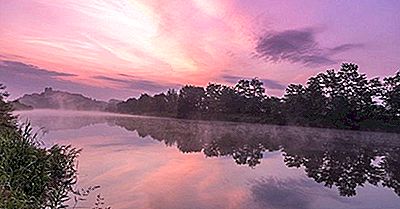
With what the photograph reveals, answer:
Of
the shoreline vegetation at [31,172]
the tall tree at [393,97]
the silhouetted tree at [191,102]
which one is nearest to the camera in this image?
the shoreline vegetation at [31,172]

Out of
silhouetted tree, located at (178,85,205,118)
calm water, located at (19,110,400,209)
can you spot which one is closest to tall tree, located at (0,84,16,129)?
calm water, located at (19,110,400,209)

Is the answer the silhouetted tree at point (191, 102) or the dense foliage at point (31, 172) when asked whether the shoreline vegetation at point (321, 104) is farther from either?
the dense foliage at point (31, 172)

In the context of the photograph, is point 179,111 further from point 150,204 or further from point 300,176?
point 150,204

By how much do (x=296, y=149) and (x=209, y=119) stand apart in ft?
138

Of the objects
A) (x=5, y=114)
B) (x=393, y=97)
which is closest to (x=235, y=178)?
(x=5, y=114)

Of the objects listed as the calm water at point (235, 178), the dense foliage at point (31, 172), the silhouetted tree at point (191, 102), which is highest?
the silhouetted tree at point (191, 102)

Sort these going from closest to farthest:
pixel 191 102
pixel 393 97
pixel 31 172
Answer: pixel 31 172 → pixel 393 97 → pixel 191 102

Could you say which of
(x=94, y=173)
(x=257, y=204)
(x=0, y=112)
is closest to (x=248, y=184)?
(x=257, y=204)

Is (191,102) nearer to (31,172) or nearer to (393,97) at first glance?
(393,97)

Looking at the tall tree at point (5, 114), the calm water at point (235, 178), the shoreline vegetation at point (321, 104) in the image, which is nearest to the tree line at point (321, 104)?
the shoreline vegetation at point (321, 104)

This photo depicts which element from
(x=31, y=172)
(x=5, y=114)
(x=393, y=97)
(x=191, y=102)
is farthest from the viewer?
(x=191, y=102)

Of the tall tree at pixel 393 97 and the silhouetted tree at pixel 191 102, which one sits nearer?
the tall tree at pixel 393 97

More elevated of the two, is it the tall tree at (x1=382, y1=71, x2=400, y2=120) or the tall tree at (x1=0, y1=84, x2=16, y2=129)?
the tall tree at (x1=382, y1=71, x2=400, y2=120)

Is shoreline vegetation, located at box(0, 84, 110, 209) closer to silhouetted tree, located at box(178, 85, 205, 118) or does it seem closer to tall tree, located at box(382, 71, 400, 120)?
tall tree, located at box(382, 71, 400, 120)
